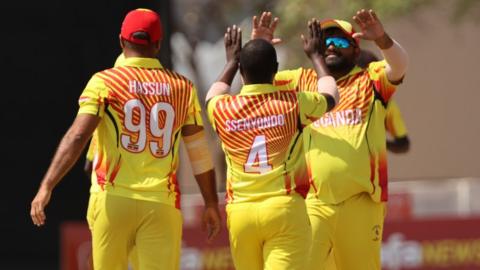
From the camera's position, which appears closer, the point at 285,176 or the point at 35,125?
the point at 285,176

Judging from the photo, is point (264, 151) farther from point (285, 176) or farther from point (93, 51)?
point (93, 51)

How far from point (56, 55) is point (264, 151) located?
688 centimetres

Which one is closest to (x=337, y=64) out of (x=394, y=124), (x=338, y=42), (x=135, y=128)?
(x=338, y=42)

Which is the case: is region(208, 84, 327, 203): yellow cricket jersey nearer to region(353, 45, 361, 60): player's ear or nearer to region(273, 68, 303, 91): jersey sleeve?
region(273, 68, 303, 91): jersey sleeve

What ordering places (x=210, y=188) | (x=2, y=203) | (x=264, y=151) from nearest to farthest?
(x=264, y=151)
(x=210, y=188)
(x=2, y=203)

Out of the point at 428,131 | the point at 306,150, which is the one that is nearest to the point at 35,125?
the point at 306,150

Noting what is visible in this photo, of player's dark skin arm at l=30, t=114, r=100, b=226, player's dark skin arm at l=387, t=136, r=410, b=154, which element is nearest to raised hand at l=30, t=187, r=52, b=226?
player's dark skin arm at l=30, t=114, r=100, b=226

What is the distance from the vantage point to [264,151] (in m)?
8.59

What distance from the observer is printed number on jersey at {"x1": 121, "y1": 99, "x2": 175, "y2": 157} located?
→ 862cm

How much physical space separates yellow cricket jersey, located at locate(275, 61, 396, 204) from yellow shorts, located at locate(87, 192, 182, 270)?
131 cm

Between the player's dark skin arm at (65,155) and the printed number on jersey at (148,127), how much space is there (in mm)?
215

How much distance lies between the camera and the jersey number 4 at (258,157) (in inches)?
338

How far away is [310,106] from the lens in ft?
28.3

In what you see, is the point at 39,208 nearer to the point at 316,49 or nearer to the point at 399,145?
the point at 316,49
